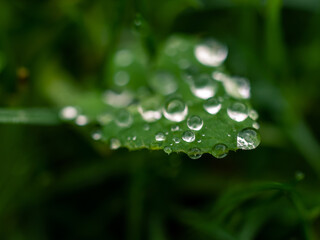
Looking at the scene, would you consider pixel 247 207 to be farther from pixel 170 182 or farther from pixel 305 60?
pixel 305 60

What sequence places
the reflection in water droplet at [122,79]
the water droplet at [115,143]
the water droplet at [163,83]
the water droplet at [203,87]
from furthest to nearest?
1. the reflection in water droplet at [122,79]
2. the water droplet at [163,83]
3. the water droplet at [203,87]
4. the water droplet at [115,143]

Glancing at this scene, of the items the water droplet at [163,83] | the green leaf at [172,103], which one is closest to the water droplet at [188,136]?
the green leaf at [172,103]

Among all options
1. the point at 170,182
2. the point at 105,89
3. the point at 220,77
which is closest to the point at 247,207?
the point at 170,182

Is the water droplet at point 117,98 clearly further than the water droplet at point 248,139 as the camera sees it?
Yes

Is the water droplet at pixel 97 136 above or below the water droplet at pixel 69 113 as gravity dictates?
below

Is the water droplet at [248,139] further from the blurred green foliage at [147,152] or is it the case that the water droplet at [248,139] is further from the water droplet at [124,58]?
the water droplet at [124,58]

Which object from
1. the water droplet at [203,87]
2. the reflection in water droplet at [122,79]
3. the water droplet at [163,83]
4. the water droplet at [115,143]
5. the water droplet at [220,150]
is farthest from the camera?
the reflection in water droplet at [122,79]
